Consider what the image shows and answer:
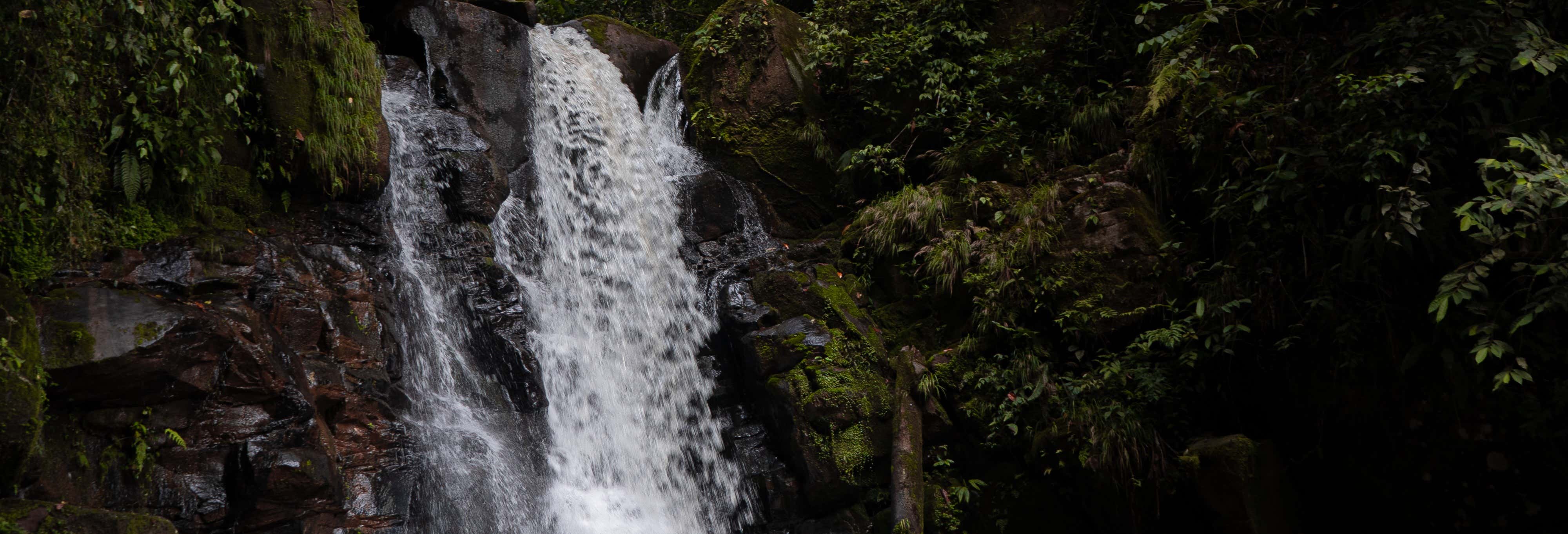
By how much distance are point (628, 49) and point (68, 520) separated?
8.20m

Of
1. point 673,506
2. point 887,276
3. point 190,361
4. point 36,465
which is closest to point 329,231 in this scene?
point 190,361

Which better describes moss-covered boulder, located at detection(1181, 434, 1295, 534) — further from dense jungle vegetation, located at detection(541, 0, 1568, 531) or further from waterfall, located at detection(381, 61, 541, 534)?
waterfall, located at detection(381, 61, 541, 534)

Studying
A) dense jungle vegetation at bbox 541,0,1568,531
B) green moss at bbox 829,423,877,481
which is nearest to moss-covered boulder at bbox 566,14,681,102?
dense jungle vegetation at bbox 541,0,1568,531

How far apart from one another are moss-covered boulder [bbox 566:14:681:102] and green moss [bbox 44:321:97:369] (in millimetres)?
6700

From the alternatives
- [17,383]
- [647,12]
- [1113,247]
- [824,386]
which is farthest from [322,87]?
[647,12]

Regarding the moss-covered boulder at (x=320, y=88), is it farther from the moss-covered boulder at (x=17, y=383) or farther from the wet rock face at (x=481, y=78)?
the moss-covered boulder at (x=17, y=383)

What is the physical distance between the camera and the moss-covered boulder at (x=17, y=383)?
3.60 metres

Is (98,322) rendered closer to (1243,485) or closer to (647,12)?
(1243,485)

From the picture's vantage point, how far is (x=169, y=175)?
199 inches

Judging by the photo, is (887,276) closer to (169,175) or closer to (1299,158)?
(1299,158)

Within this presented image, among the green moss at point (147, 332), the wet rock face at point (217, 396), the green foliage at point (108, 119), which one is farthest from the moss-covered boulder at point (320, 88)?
the green moss at point (147, 332)

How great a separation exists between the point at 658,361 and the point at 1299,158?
5270mm

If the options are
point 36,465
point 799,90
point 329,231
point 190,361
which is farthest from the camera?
point 799,90

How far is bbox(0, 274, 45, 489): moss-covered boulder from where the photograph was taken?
360 cm
